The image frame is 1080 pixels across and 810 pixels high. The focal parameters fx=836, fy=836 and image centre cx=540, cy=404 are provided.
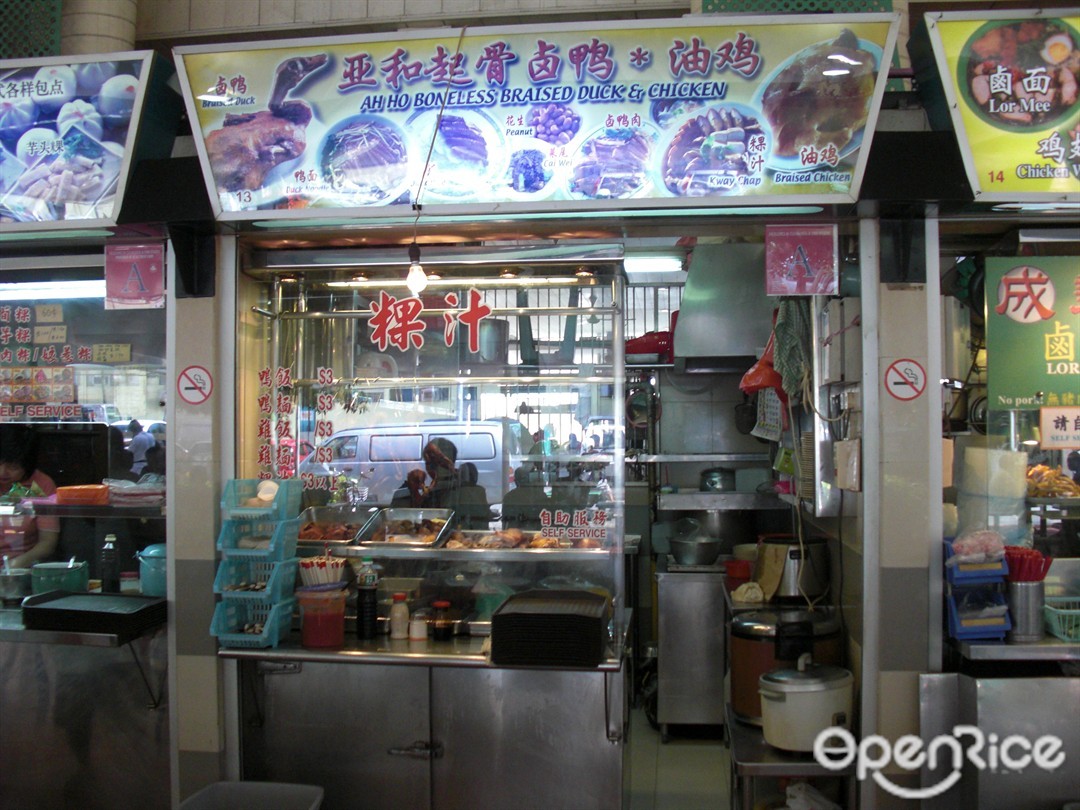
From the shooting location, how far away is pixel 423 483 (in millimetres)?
4574

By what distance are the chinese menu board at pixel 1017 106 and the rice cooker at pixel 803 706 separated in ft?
6.78

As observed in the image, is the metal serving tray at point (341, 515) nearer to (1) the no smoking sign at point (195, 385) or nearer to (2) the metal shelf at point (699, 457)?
(1) the no smoking sign at point (195, 385)

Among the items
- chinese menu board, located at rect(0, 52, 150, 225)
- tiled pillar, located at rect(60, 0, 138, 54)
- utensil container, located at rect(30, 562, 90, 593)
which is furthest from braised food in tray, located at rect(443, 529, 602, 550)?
tiled pillar, located at rect(60, 0, 138, 54)

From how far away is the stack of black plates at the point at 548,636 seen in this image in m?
3.49

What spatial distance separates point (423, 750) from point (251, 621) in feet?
3.29

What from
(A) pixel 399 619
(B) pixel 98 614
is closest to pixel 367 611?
(A) pixel 399 619

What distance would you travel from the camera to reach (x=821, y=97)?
10.9 ft

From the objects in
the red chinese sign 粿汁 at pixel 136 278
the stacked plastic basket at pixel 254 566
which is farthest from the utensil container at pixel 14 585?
the red chinese sign 粿汁 at pixel 136 278

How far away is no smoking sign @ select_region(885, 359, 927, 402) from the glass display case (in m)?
1.27

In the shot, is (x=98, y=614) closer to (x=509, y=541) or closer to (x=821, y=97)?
(x=509, y=541)

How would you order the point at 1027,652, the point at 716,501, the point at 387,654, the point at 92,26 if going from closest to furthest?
the point at 1027,652, the point at 387,654, the point at 92,26, the point at 716,501

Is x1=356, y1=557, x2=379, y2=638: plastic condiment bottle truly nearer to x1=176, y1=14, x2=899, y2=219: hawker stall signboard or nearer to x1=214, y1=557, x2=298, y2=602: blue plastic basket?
x1=214, y1=557, x2=298, y2=602: blue plastic basket

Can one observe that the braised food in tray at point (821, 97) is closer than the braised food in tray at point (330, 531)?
Yes

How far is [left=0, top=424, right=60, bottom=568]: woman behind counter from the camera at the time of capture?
4445 millimetres
